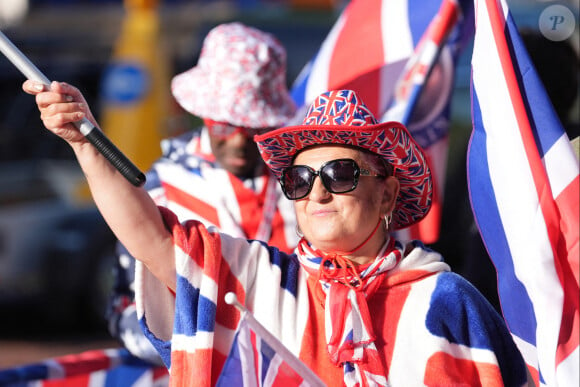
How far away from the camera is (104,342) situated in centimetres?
898

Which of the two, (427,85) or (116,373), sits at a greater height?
(427,85)

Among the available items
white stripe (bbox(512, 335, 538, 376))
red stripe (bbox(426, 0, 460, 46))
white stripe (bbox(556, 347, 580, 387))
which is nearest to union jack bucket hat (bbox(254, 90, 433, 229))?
white stripe (bbox(512, 335, 538, 376))

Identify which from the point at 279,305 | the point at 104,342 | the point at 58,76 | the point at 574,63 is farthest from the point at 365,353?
the point at 58,76

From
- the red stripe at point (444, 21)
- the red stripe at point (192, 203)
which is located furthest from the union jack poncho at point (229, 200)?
the red stripe at point (444, 21)

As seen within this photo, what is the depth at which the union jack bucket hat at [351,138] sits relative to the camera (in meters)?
3.03

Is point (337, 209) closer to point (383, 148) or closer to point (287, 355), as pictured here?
point (383, 148)

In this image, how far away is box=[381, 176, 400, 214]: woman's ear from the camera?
3213mm

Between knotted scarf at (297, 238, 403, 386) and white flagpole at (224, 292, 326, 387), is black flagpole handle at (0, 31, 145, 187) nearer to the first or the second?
white flagpole at (224, 292, 326, 387)

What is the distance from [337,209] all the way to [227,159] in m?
1.41

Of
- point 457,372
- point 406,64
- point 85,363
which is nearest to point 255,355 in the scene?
point 457,372

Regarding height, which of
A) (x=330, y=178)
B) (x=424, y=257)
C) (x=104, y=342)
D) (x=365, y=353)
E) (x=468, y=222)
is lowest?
(x=104, y=342)

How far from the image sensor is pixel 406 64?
495 centimetres

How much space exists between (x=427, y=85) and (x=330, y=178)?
194 cm

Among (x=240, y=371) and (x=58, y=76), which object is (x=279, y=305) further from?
(x=58, y=76)
